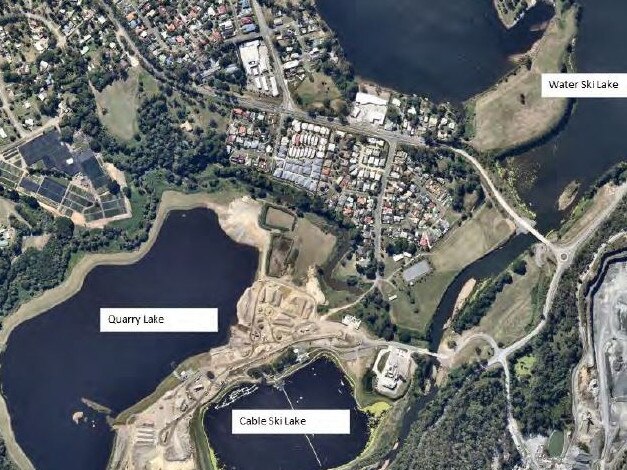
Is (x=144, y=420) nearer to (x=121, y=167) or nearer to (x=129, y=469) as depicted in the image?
(x=129, y=469)

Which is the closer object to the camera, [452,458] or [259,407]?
[452,458]

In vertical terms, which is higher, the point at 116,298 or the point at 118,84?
the point at 118,84

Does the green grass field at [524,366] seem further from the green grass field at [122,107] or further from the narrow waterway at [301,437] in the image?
the green grass field at [122,107]

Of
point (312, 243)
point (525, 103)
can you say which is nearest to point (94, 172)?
point (312, 243)

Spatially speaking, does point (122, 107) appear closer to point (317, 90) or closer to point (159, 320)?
point (317, 90)

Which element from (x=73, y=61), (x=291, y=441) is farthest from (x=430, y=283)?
(x=73, y=61)

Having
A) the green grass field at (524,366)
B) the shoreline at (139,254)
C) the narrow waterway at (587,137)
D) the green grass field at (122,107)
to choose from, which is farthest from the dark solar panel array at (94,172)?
the green grass field at (524,366)
